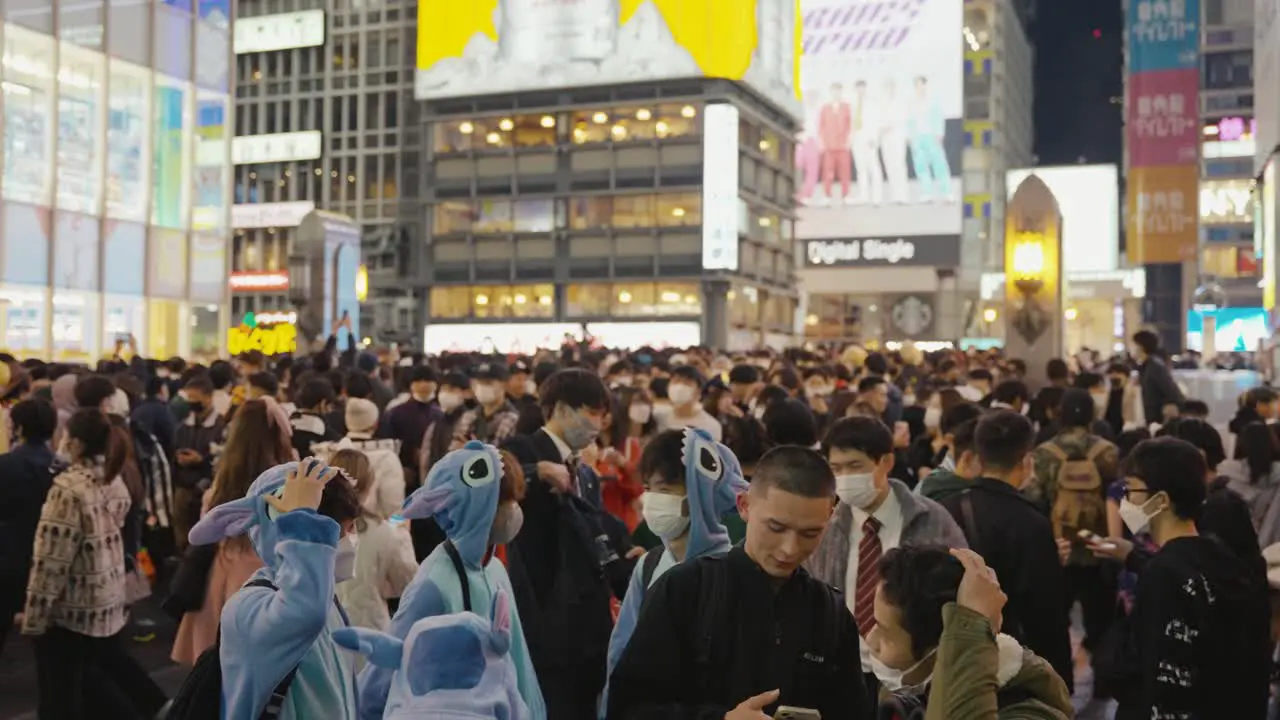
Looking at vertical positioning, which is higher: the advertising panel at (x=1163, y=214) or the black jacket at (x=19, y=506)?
the advertising panel at (x=1163, y=214)

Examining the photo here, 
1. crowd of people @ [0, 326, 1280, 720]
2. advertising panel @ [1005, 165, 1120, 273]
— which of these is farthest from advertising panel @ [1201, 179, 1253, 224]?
crowd of people @ [0, 326, 1280, 720]

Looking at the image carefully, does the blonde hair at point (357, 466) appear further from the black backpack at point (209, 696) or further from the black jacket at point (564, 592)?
the black backpack at point (209, 696)

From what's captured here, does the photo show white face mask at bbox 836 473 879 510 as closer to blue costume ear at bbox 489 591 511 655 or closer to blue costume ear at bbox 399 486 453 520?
A: blue costume ear at bbox 399 486 453 520

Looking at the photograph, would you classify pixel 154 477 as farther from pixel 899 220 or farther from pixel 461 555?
pixel 899 220

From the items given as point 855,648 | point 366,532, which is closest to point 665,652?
point 855,648

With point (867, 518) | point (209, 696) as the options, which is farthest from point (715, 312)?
point (209, 696)

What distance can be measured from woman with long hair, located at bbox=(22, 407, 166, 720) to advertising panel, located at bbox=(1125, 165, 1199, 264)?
55.7 meters

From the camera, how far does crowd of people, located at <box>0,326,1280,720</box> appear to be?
2.94 metres

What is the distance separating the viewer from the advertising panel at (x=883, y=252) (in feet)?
236

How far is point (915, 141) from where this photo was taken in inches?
2813

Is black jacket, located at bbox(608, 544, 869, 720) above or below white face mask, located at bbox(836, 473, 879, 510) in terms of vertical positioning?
below

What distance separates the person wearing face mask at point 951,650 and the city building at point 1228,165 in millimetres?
82418

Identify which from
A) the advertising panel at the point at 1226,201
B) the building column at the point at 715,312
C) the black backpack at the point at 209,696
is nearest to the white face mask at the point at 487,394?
the black backpack at the point at 209,696

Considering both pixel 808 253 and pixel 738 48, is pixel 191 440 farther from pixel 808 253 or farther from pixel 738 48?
pixel 808 253
